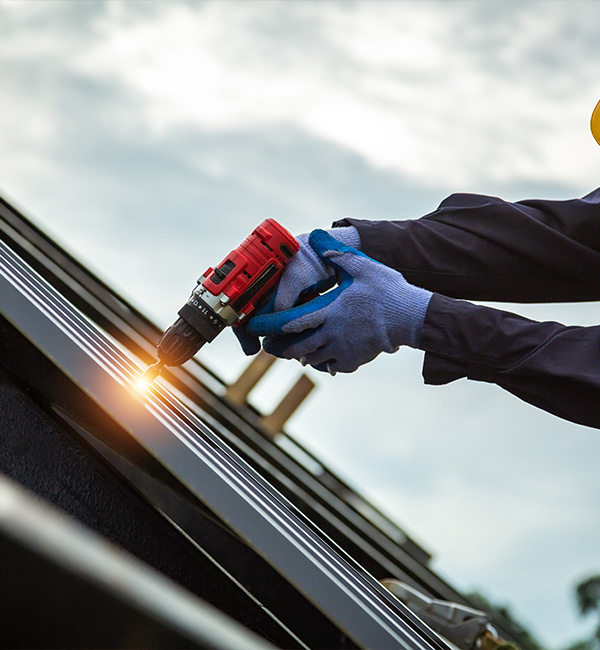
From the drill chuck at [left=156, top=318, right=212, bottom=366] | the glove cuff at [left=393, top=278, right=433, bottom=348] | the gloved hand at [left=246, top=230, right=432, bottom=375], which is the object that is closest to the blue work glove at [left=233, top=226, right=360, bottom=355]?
the gloved hand at [left=246, top=230, right=432, bottom=375]

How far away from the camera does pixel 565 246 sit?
106 inches

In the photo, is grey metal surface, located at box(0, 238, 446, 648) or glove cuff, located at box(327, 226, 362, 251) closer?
grey metal surface, located at box(0, 238, 446, 648)

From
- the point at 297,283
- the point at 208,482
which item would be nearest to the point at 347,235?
the point at 297,283

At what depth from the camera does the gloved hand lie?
2.44 m

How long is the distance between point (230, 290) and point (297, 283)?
227 mm

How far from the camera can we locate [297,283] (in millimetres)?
2508

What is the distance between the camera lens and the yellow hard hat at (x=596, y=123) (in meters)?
2.72

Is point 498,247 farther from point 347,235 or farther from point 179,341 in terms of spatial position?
point 179,341

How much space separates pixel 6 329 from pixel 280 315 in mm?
1016

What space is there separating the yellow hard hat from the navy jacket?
20 cm

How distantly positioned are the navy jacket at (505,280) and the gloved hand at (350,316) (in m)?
0.09

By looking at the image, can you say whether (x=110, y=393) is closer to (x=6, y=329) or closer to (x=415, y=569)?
(x=6, y=329)

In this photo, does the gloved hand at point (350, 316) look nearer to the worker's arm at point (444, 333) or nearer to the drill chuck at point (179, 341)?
the worker's arm at point (444, 333)

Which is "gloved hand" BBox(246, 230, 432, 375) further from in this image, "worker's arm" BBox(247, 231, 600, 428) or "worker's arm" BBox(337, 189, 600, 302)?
"worker's arm" BBox(337, 189, 600, 302)
